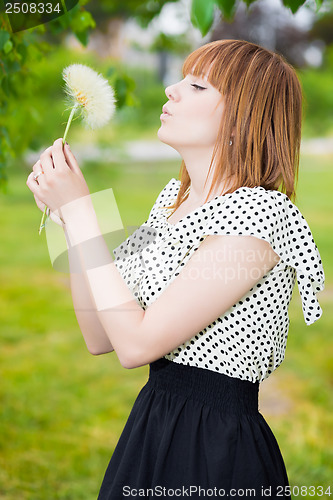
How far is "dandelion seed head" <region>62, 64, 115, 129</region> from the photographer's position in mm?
1198

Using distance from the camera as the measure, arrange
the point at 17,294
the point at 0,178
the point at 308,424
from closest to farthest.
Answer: the point at 0,178 < the point at 308,424 < the point at 17,294

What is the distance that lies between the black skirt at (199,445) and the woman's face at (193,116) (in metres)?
0.50

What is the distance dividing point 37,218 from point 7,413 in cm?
581

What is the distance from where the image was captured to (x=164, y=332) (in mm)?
1160

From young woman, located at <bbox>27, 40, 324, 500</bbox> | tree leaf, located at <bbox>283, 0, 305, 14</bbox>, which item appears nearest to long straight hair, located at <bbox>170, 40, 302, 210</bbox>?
young woman, located at <bbox>27, 40, 324, 500</bbox>

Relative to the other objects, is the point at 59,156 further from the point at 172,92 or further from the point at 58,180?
the point at 172,92

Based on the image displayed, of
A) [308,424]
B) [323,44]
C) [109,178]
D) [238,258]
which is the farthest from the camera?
[323,44]

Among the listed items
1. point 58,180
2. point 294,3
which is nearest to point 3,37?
point 58,180

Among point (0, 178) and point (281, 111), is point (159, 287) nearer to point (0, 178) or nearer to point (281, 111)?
point (281, 111)

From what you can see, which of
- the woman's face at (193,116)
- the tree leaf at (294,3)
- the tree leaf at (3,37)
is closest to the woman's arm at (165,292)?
the woman's face at (193,116)

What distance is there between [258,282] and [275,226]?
134mm

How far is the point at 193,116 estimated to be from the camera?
128cm

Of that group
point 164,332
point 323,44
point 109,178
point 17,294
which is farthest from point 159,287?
point 323,44

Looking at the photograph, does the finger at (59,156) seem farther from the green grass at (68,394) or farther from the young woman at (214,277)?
the green grass at (68,394)
